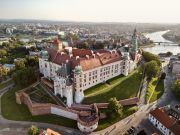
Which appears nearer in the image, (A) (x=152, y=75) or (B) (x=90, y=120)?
(B) (x=90, y=120)

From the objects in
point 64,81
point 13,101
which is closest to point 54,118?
point 64,81

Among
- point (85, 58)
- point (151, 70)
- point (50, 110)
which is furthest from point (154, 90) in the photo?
point (50, 110)

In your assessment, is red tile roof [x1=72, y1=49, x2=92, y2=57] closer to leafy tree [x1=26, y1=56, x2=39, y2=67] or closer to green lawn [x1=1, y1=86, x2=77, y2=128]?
leafy tree [x1=26, y1=56, x2=39, y2=67]

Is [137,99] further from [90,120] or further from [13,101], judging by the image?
[13,101]

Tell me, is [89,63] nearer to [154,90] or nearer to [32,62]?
[154,90]

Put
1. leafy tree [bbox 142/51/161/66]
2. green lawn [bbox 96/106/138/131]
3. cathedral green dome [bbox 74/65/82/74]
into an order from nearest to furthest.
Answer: green lawn [bbox 96/106/138/131] < cathedral green dome [bbox 74/65/82/74] < leafy tree [bbox 142/51/161/66]

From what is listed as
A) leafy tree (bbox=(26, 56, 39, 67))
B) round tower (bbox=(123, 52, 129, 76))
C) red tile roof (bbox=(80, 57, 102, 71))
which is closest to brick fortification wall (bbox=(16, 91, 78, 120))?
red tile roof (bbox=(80, 57, 102, 71))
